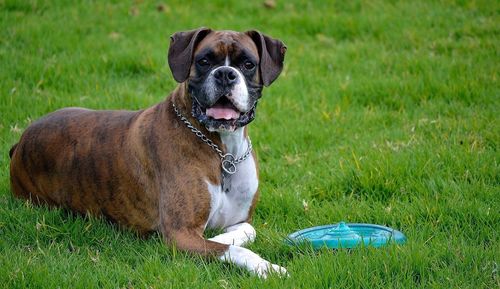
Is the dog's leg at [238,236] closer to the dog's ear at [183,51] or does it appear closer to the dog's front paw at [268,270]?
the dog's front paw at [268,270]

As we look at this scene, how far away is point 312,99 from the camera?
8.88 meters

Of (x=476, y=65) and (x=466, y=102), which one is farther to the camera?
(x=476, y=65)

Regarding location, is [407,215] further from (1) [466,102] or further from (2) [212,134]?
(1) [466,102]

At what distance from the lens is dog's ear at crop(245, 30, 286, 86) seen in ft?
18.7

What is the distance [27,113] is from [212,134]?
3.38 m

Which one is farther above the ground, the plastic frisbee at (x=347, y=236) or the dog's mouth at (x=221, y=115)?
the dog's mouth at (x=221, y=115)

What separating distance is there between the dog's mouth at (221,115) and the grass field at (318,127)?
2.94 feet

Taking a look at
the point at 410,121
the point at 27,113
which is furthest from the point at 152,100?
the point at 410,121

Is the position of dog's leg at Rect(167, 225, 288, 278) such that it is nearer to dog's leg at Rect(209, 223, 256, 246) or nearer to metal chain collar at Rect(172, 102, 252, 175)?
dog's leg at Rect(209, 223, 256, 246)

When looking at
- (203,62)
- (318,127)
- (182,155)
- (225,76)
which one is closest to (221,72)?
(225,76)

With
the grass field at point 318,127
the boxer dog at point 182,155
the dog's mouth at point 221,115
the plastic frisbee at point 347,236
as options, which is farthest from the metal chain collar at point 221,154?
the plastic frisbee at point 347,236

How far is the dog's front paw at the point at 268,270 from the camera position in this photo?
479 centimetres

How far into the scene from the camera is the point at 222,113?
214 inches

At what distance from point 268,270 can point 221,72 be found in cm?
143
